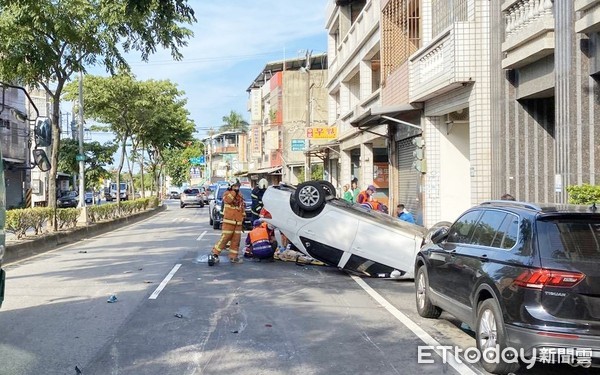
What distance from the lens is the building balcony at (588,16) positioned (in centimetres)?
968

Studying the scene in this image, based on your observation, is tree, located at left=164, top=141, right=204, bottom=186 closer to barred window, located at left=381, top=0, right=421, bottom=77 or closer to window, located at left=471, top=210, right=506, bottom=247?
barred window, located at left=381, top=0, right=421, bottom=77

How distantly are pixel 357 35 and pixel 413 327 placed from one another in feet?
Result: 69.1

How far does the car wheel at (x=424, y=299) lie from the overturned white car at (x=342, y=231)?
280 cm

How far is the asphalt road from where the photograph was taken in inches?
241

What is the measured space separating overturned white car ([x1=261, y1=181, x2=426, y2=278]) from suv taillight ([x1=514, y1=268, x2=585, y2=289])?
19.8 feet

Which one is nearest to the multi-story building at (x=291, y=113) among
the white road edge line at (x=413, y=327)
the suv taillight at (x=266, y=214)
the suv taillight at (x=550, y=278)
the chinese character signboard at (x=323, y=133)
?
the chinese character signboard at (x=323, y=133)

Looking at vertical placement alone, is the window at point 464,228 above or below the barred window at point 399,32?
below

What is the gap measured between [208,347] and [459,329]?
3073 mm

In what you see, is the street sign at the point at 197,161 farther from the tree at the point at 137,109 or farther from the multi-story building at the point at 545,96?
the multi-story building at the point at 545,96

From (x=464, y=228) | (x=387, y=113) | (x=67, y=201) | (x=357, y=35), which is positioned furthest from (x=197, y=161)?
(x=464, y=228)

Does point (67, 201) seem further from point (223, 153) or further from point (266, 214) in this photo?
point (223, 153)

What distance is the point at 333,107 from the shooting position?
3569 cm

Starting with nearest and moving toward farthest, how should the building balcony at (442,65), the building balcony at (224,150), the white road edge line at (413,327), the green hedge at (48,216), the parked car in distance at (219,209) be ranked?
the white road edge line at (413,327) → the building balcony at (442,65) → the green hedge at (48,216) → the parked car in distance at (219,209) → the building balcony at (224,150)

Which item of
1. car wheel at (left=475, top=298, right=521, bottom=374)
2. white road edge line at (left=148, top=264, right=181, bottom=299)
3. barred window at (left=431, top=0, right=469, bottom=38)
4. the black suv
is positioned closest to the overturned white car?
white road edge line at (left=148, top=264, right=181, bottom=299)
